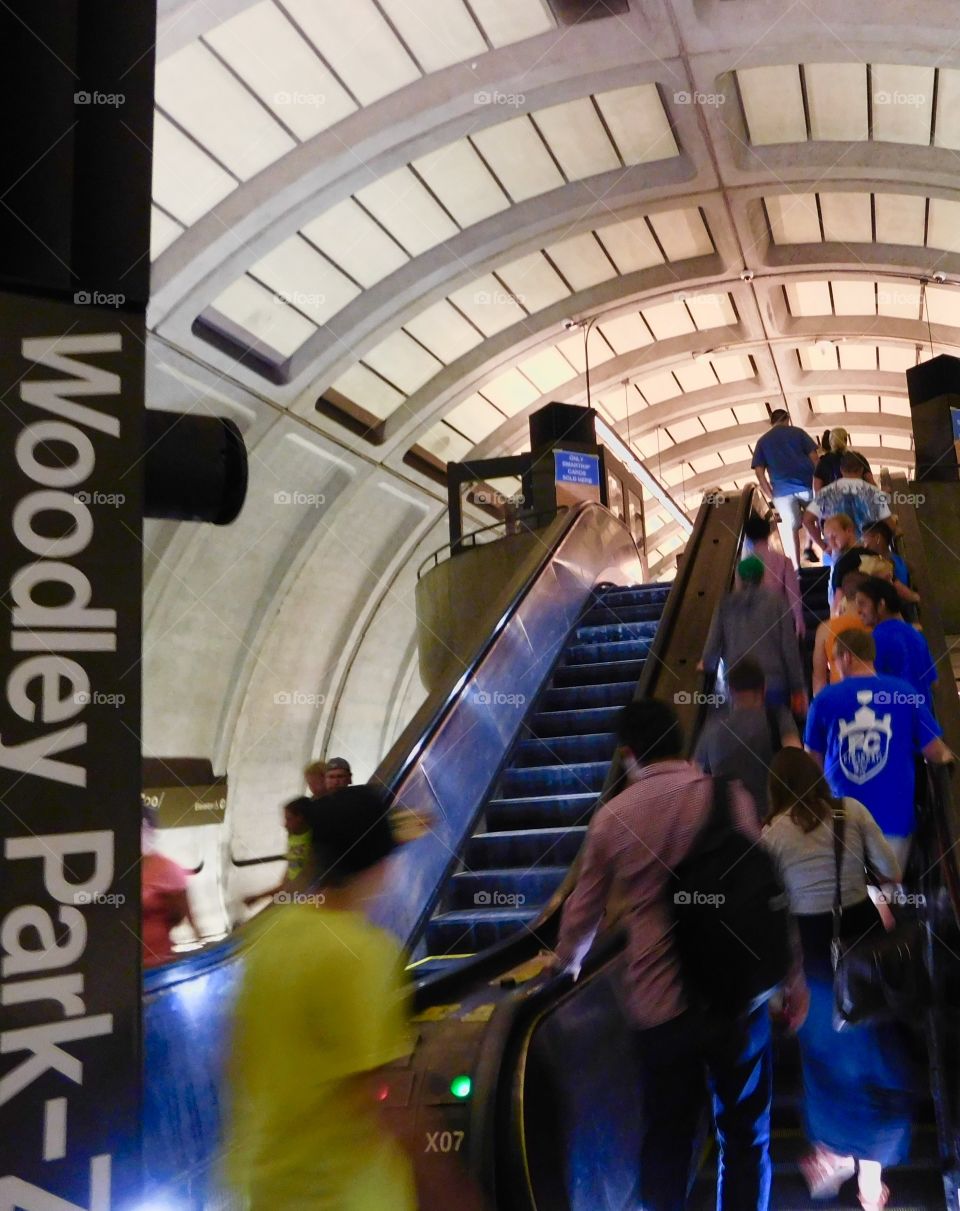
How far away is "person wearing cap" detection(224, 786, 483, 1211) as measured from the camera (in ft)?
7.15

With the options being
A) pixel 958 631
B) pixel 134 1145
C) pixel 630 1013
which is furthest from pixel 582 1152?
pixel 958 631

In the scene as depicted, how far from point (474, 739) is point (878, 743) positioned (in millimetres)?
3076

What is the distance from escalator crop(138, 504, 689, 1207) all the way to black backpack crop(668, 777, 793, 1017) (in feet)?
5.21

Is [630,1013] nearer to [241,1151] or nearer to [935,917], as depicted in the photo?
[241,1151]

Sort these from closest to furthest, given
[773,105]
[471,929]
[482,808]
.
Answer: [471,929] → [482,808] → [773,105]

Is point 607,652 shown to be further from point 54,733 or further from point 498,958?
point 54,733

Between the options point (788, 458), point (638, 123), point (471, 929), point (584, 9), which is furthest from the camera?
point (638, 123)

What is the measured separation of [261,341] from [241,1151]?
17.1 m

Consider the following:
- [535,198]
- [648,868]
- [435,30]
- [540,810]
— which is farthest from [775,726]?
[535,198]

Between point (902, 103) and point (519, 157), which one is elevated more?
point (519, 157)

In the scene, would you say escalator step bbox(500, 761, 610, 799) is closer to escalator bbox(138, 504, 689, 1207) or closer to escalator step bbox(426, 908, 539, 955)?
escalator bbox(138, 504, 689, 1207)

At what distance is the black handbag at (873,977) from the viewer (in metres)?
3.41

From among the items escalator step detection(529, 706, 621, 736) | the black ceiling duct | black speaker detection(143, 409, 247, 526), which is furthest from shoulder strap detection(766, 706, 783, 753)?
the black ceiling duct

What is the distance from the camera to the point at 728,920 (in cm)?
294
